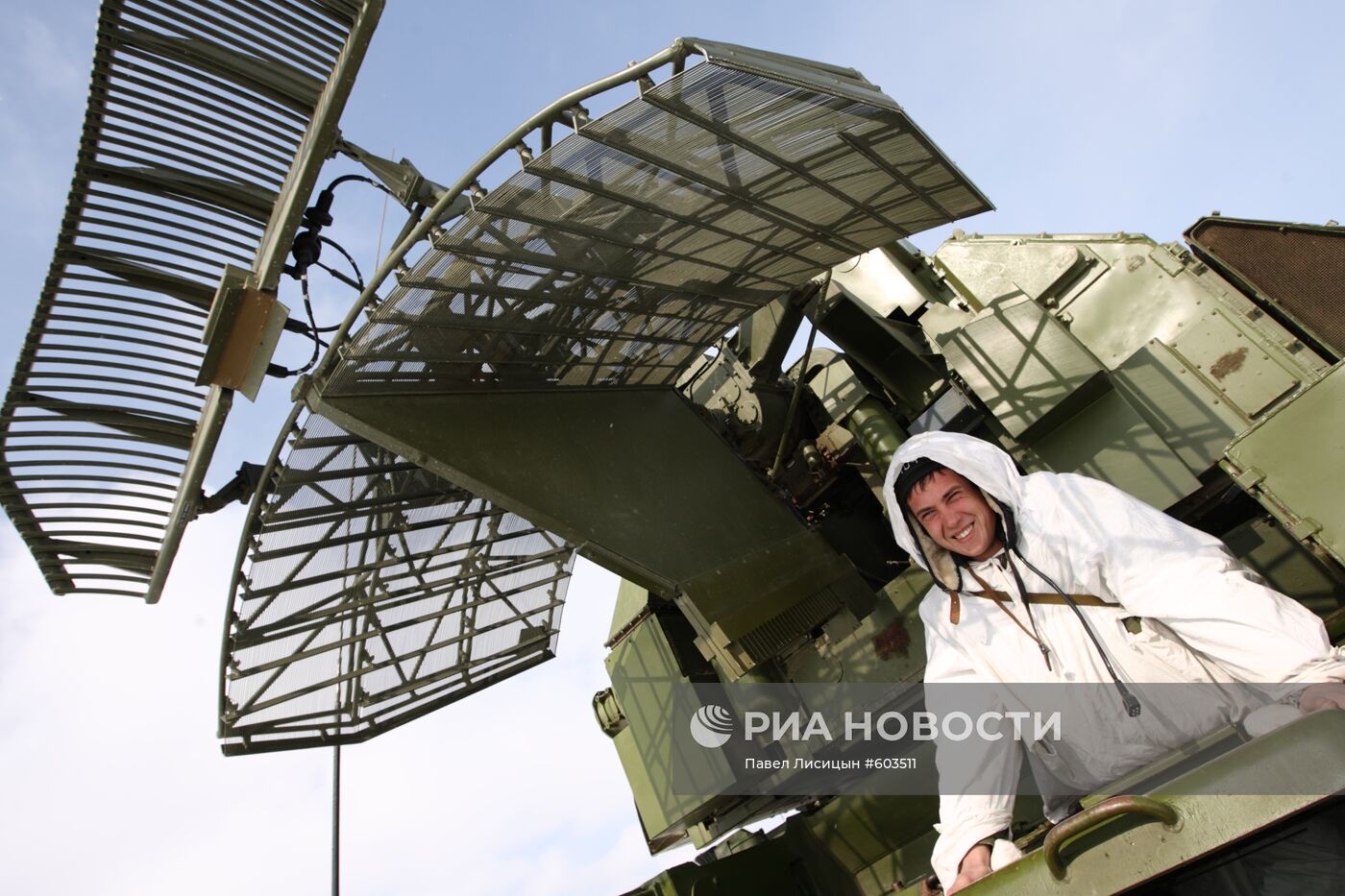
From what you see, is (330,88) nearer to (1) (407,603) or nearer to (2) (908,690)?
(1) (407,603)

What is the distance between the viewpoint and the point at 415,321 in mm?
7258

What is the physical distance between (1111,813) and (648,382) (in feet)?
25.9

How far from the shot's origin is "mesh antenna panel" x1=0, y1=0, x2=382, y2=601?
21.6ft

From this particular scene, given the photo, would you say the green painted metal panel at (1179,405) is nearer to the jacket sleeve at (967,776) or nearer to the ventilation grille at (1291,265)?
the ventilation grille at (1291,265)

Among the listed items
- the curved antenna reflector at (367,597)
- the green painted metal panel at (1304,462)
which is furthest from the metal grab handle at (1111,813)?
the curved antenna reflector at (367,597)

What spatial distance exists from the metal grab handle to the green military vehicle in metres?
3.30

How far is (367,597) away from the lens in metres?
9.95

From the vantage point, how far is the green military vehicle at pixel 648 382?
6.61 metres

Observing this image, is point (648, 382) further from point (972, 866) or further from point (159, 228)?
point (972, 866)

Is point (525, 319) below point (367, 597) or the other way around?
the other way around

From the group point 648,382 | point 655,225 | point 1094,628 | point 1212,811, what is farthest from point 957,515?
point 648,382

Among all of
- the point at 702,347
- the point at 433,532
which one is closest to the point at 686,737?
the point at 433,532

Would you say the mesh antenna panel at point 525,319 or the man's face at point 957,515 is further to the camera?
the mesh antenna panel at point 525,319

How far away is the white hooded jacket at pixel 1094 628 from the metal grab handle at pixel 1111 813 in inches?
19.5
